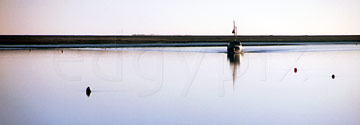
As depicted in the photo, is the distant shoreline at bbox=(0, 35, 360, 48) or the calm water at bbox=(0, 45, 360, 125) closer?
the calm water at bbox=(0, 45, 360, 125)

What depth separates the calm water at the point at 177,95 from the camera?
1213 centimetres

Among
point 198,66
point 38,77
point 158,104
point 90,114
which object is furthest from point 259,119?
point 198,66

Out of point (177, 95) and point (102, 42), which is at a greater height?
point (102, 42)

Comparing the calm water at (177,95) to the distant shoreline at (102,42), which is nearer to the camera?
the calm water at (177,95)

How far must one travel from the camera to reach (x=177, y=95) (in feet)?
50.7

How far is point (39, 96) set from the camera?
52.0 feet

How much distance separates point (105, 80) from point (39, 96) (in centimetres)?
379

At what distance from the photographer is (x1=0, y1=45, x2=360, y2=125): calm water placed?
478 inches

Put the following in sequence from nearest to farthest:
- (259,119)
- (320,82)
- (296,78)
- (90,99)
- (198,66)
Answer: (259,119), (90,99), (320,82), (296,78), (198,66)

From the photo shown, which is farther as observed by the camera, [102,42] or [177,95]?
[102,42]

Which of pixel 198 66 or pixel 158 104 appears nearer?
pixel 158 104

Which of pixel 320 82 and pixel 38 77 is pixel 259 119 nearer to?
pixel 320 82

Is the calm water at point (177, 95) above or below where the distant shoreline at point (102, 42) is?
below

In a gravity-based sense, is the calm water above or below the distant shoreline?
below
